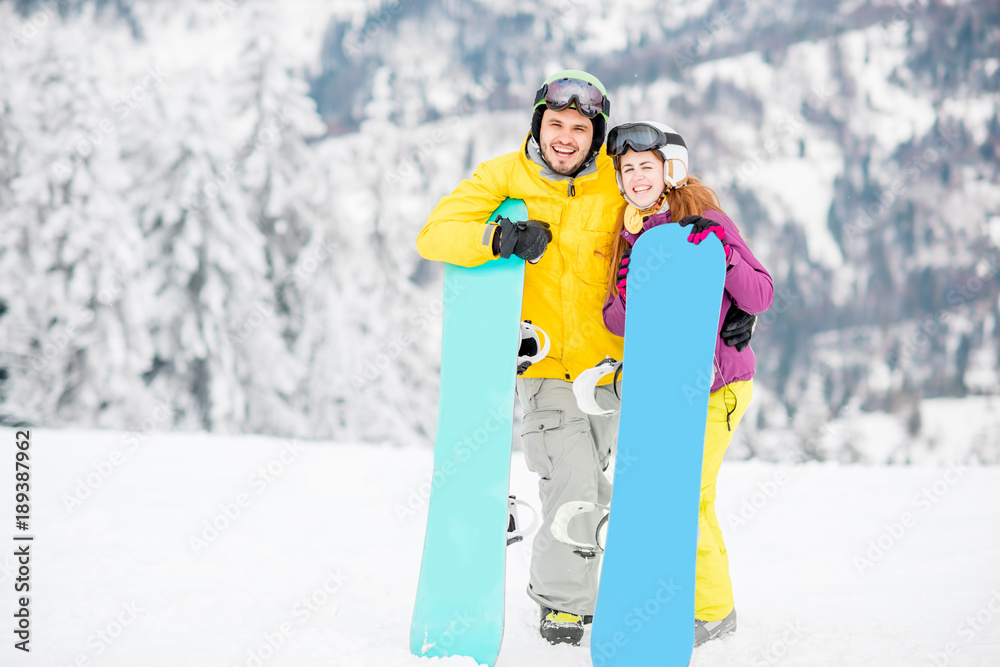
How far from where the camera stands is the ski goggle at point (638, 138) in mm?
3029

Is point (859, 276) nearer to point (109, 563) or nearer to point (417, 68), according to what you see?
point (417, 68)

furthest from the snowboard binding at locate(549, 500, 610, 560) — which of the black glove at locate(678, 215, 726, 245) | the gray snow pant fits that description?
the black glove at locate(678, 215, 726, 245)

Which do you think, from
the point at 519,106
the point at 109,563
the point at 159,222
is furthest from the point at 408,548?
the point at 519,106

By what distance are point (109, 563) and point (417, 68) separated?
62892 mm

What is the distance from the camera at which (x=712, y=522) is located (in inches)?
125

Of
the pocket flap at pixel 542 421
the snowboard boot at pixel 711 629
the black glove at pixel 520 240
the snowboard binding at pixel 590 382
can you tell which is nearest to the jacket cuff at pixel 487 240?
the black glove at pixel 520 240

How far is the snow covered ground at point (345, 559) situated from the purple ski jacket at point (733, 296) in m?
1.13

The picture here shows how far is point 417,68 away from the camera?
205 ft

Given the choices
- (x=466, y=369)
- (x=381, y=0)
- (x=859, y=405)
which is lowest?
(x=859, y=405)

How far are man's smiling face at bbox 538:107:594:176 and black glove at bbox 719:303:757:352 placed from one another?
2.99 feet

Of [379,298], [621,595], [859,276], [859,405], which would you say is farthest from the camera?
[859,276]

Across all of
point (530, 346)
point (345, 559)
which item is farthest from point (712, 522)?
point (345, 559)

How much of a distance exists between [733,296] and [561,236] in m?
0.75

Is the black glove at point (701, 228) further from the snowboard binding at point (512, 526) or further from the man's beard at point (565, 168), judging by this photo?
the snowboard binding at point (512, 526)
